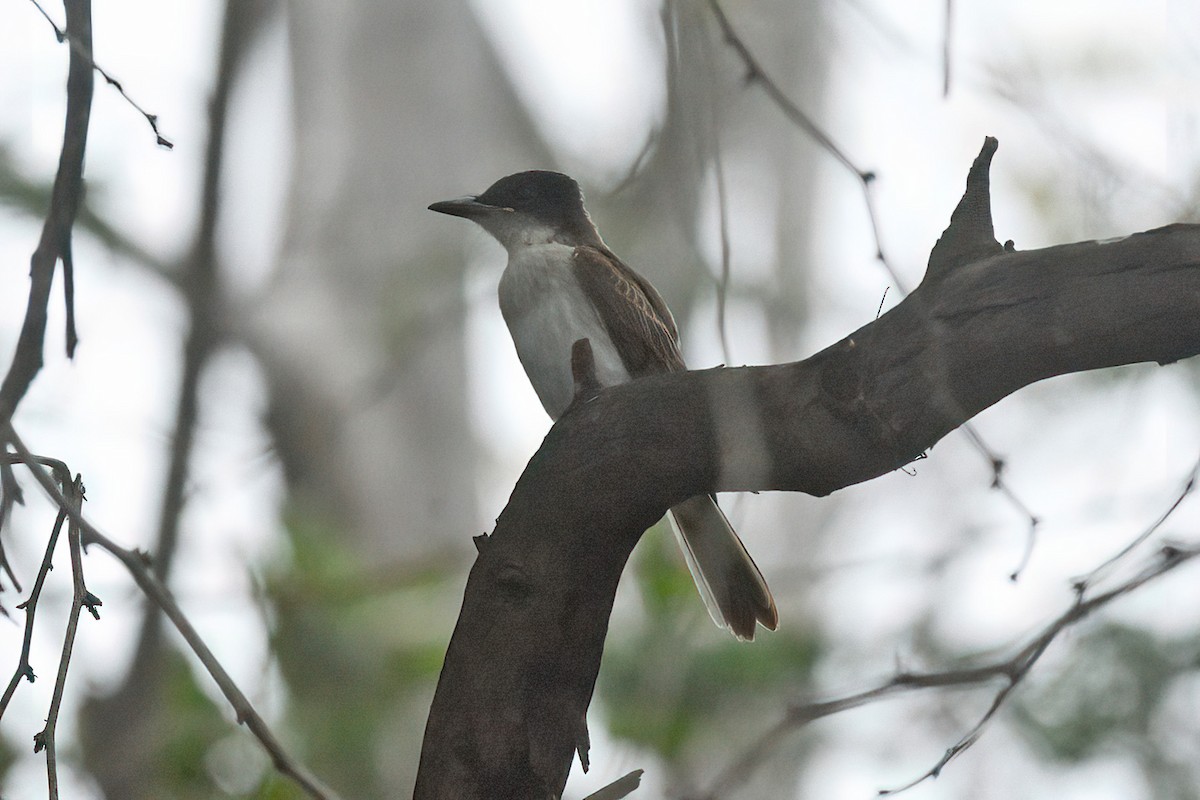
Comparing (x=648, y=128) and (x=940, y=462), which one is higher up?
(x=940, y=462)

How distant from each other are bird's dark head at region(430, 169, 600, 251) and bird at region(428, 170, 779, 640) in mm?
162

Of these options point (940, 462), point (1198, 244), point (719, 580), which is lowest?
point (1198, 244)

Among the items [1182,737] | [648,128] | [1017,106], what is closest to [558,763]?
[648,128]

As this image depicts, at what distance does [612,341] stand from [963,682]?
5.61 ft

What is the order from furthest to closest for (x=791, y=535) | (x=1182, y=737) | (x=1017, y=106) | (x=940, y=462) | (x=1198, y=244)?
(x=791, y=535), (x=940, y=462), (x=1182, y=737), (x=1017, y=106), (x=1198, y=244)

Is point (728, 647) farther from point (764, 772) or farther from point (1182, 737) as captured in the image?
A: point (764, 772)

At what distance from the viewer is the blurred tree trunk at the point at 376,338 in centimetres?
579

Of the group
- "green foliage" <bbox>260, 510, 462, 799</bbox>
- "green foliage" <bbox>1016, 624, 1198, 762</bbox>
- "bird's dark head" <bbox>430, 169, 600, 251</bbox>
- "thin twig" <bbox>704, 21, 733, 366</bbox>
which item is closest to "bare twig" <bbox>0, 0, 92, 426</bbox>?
"thin twig" <bbox>704, 21, 733, 366</bbox>

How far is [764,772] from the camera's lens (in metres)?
8.86

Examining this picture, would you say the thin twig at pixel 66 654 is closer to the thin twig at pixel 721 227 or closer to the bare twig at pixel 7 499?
the bare twig at pixel 7 499

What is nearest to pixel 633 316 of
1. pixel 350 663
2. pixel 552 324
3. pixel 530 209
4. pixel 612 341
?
pixel 612 341

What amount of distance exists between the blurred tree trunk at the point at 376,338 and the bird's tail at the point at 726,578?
102 inches

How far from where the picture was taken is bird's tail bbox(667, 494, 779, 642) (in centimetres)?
332

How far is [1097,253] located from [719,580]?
1.63 metres
